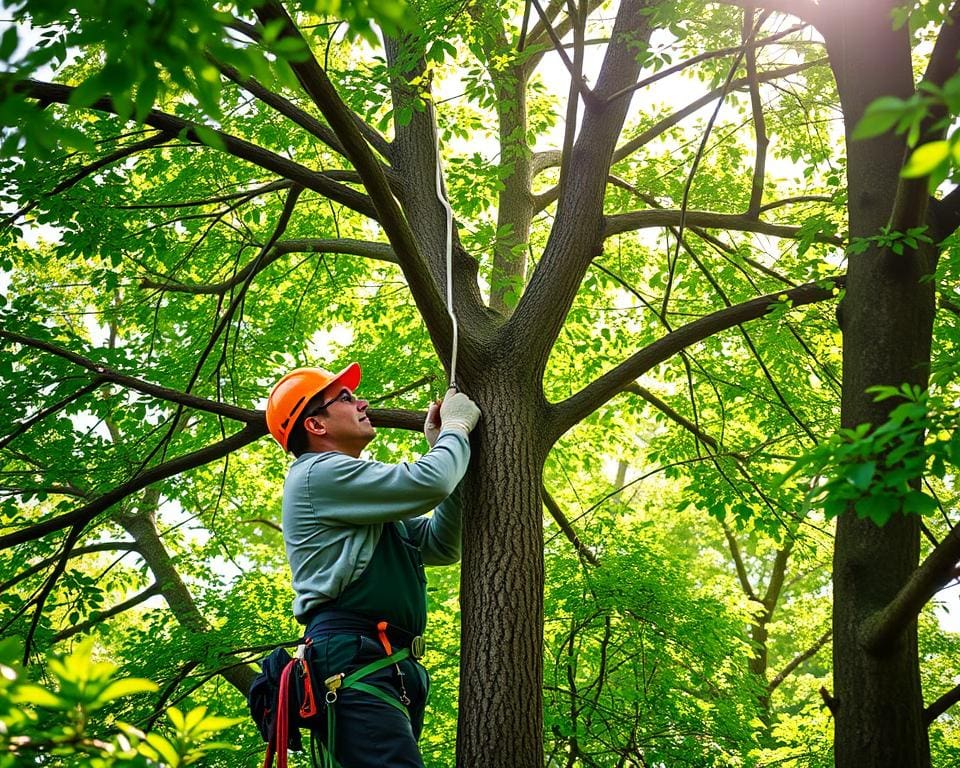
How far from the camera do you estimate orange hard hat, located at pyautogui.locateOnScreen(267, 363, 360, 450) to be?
3.80 m

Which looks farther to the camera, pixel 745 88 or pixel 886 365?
pixel 745 88

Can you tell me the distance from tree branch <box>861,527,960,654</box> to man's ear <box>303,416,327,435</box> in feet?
7.41

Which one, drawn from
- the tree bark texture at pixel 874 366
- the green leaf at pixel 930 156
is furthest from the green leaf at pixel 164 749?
the tree bark texture at pixel 874 366

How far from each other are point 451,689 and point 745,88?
5020 millimetres

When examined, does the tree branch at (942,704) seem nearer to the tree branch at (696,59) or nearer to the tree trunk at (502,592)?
the tree trunk at (502,592)

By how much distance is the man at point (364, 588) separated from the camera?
3158 mm

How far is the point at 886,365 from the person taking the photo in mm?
3781

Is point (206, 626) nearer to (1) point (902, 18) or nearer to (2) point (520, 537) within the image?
Result: (2) point (520, 537)

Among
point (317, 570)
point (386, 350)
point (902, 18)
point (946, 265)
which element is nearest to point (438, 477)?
point (317, 570)

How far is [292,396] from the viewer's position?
12.5 ft

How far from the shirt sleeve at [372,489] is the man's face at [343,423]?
38 centimetres

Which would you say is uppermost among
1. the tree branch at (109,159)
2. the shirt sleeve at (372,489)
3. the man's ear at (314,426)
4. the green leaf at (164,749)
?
the tree branch at (109,159)

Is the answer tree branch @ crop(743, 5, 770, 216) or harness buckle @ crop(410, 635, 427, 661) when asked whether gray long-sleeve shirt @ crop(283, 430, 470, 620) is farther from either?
tree branch @ crop(743, 5, 770, 216)

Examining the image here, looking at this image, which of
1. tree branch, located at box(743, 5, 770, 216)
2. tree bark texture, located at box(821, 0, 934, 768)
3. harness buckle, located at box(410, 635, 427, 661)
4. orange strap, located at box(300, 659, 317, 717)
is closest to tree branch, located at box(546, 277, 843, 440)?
tree bark texture, located at box(821, 0, 934, 768)
